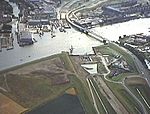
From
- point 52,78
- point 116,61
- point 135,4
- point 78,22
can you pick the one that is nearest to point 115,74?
point 116,61

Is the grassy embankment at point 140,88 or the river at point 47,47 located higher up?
the river at point 47,47

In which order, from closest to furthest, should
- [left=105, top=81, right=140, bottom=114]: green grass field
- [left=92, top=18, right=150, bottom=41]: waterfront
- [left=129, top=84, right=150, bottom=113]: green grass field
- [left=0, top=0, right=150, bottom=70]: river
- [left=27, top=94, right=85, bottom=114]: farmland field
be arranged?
1. [left=27, top=94, right=85, bottom=114]: farmland field
2. [left=105, top=81, right=140, bottom=114]: green grass field
3. [left=129, top=84, right=150, bottom=113]: green grass field
4. [left=0, top=0, right=150, bottom=70]: river
5. [left=92, top=18, right=150, bottom=41]: waterfront

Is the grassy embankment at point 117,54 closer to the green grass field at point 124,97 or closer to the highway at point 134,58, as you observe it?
the highway at point 134,58

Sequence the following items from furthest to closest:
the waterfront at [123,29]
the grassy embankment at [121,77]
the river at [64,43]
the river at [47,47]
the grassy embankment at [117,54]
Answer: the waterfront at [123,29] → the river at [64,43] → the river at [47,47] → the grassy embankment at [117,54] → the grassy embankment at [121,77]

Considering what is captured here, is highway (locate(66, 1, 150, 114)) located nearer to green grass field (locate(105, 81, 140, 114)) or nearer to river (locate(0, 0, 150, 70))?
green grass field (locate(105, 81, 140, 114))

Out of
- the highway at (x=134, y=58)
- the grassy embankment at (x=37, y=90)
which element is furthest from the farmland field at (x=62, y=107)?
the highway at (x=134, y=58)

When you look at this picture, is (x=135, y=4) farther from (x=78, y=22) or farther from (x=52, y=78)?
(x=52, y=78)

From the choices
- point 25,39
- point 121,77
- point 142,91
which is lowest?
point 142,91

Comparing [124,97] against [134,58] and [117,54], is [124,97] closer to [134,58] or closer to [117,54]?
[134,58]

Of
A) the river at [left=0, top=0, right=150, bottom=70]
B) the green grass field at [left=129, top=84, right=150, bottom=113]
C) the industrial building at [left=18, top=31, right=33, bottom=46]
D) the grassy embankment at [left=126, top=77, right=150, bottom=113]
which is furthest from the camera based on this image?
the industrial building at [left=18, top=31, right=33, bottom=46]

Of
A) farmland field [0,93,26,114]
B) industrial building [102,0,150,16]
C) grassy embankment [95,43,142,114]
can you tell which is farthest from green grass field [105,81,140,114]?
industrial building [102,0,150,16]

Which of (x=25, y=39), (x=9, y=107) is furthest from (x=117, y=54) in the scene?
(x=9, y=107)
